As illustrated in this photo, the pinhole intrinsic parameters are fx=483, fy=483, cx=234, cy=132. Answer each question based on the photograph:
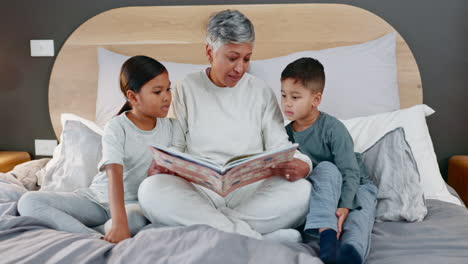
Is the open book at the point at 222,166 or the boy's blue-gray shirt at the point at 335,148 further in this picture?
the boy's blue-gray shirt at the point at 335,148

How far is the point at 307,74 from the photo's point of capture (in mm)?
1729

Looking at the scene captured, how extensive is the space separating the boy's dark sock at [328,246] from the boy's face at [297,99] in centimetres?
52

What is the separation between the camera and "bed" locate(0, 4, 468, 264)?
117 cm

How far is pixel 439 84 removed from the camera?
246 cm

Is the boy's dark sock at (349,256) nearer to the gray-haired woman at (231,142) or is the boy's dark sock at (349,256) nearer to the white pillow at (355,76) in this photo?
the gray-haired woman at (231,142)

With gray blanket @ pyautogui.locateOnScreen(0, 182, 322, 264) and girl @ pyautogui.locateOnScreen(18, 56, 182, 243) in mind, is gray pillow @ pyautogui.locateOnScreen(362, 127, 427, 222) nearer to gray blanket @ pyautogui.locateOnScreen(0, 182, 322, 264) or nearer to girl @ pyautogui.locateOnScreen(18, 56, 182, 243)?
gray blanket @ pyautogui.locateOnScreen(0, 182, 322, 264)

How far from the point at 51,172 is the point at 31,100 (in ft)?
2.96

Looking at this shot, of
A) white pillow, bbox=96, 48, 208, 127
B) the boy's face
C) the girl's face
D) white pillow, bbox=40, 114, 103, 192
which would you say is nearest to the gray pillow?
the boy's face

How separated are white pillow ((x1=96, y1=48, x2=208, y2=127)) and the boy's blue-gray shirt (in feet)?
2.45

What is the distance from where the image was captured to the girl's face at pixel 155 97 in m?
1.63

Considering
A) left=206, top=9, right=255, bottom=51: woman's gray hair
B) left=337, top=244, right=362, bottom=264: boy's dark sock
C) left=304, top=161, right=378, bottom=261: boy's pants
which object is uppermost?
left=206, top=9, right=255, bottom=51: woman's gray hair

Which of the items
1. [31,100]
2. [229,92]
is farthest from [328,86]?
[31,100]

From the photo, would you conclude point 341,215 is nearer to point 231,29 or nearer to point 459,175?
point 231,29

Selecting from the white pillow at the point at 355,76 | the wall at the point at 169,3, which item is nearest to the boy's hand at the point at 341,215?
the white pillow at the point at 355,76
